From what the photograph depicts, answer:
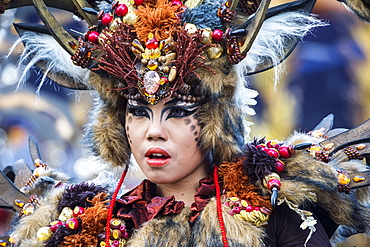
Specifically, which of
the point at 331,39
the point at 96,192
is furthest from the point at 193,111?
the point at 331,39

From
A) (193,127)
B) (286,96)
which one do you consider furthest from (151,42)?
(286,96)

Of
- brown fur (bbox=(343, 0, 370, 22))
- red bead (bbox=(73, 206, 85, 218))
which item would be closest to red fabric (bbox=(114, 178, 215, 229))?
red bead (bbox=(73, 206, 85, 218))

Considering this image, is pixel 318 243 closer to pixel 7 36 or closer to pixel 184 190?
pixel 184 190

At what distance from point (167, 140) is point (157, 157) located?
0.07 m

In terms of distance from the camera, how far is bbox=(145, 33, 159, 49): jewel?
1821mm

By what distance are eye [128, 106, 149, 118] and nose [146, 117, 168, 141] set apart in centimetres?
6

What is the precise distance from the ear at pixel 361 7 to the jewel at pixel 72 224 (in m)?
1.31

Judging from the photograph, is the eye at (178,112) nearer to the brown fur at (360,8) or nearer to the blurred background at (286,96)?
the brown fur at (360,8)

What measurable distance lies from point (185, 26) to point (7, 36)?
329 cm

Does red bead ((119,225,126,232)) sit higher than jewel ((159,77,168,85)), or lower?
lower

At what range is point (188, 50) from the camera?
1820mm

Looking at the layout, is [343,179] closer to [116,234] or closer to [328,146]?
[328,146]

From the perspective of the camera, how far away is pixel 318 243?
5.90 ft

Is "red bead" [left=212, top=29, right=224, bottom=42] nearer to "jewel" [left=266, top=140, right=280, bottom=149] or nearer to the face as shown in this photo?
the face
